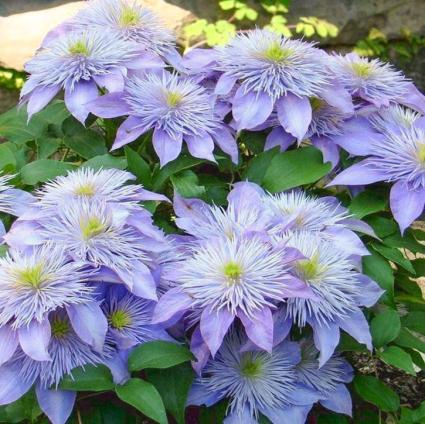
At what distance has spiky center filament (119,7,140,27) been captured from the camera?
114 cm

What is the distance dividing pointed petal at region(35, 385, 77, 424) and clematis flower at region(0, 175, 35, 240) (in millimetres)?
221

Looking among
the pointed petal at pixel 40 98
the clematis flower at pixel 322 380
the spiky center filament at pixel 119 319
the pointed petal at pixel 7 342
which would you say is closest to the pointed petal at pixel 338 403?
the clematis flower at pixel 322 380

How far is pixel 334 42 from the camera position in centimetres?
374

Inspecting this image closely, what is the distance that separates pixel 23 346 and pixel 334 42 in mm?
3172

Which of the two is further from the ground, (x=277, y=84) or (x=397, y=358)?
(x=277, y=84)

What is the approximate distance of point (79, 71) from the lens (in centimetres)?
103

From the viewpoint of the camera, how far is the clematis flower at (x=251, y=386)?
2.84 ft

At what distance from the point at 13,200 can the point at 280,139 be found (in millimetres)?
332

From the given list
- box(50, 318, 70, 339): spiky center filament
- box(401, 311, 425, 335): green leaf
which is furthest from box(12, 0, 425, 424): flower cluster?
box(401, 311, 425, 335): green leaf

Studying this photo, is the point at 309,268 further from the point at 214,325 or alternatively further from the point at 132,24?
the point at 132,24

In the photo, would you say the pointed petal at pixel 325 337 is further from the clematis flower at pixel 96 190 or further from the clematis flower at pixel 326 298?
the clematis flower at pixel 96 190

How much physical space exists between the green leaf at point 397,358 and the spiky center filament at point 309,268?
0.15m

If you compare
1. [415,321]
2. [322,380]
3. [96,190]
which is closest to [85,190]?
[96,190]

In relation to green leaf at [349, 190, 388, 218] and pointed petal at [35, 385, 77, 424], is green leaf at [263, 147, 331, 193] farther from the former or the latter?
pointed petal at [35, 385, 77, 424]
